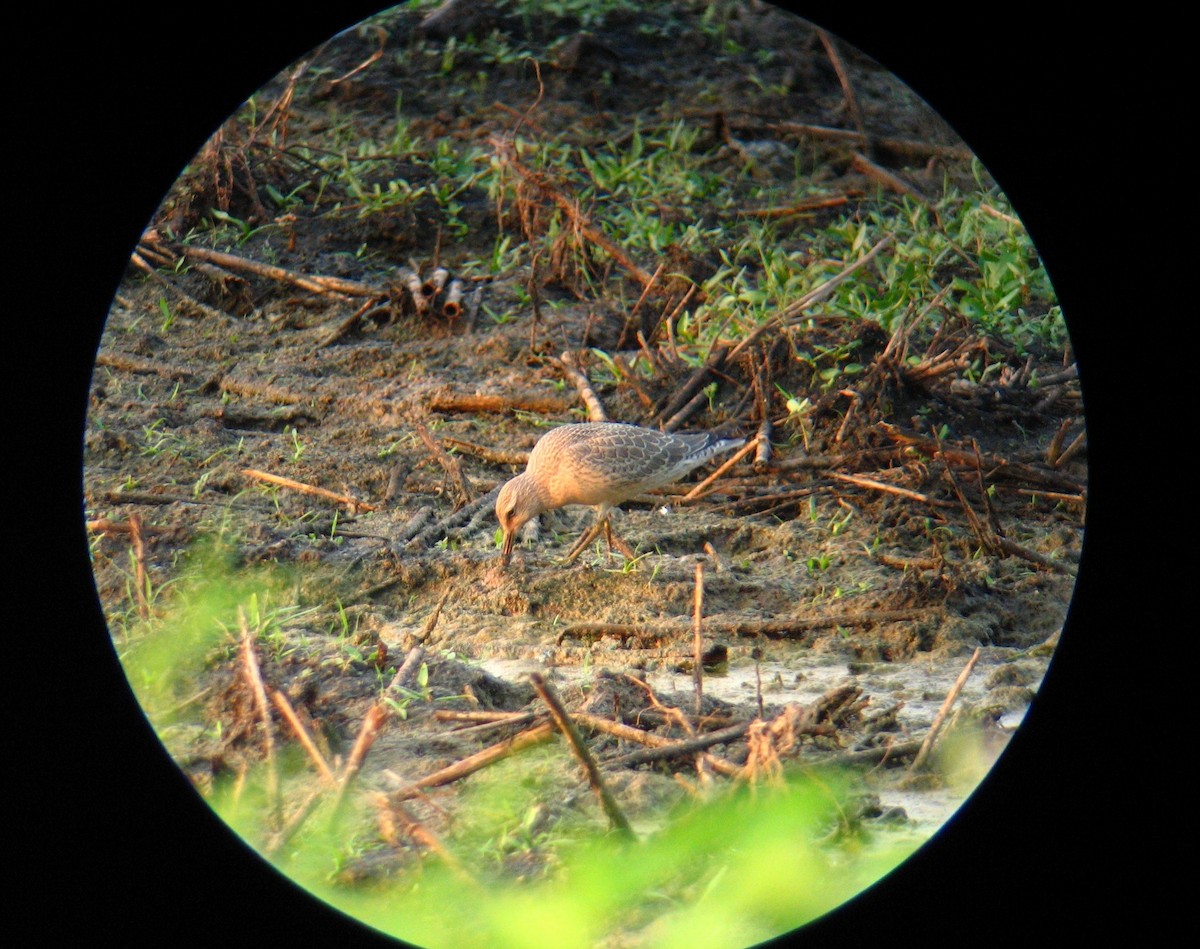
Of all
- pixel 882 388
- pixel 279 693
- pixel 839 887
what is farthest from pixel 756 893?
pixel 882 388

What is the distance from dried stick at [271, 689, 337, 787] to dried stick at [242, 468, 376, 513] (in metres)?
1.50

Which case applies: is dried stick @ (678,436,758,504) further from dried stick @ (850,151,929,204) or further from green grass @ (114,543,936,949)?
dried stick @ (850,151,929,204)

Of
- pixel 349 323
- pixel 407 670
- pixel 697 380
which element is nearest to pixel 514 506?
pixel 407 670

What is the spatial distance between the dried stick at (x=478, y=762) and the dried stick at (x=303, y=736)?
0.72ft

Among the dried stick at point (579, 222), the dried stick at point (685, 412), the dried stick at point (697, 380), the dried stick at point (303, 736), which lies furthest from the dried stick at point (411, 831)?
the dried stick at point (579, 222)

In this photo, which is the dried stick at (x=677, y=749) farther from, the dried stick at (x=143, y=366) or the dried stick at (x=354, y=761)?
the dried stick at (x=143, y=366)

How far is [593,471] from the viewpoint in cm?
536

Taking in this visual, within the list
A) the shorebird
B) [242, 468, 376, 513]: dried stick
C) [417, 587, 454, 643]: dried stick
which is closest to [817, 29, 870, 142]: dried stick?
the shorebird

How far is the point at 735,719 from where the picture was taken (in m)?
4.07

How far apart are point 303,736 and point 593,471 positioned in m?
1.82

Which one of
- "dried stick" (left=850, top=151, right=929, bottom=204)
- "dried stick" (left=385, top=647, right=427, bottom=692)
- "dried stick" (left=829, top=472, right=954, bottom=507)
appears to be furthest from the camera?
"dried stick" (left=850, top=151, right=929, bottom=204)

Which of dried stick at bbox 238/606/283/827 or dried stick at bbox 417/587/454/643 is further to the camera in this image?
dried stick at bbox 417/587/454/643

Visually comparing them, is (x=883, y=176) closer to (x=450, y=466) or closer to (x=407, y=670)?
(x=450, y=466)

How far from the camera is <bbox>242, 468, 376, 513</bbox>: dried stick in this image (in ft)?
18.2
